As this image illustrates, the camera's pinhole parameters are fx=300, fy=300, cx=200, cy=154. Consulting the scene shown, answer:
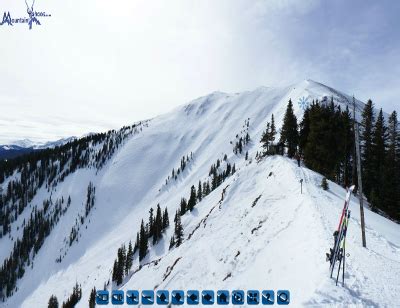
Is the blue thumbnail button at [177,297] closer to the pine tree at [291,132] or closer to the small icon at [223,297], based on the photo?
the small icon at [223,297]

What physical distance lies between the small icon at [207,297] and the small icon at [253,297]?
3391mm

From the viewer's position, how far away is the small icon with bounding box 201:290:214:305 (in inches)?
768

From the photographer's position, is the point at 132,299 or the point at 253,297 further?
the point at 132,299

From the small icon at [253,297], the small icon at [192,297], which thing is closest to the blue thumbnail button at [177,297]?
the small icon at [192,297]

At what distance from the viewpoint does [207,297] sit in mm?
20562

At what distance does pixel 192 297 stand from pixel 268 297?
26.5ft

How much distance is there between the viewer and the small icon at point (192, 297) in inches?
813

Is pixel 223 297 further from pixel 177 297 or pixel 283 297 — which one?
pixel 177 297

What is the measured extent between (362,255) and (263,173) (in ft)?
95.9

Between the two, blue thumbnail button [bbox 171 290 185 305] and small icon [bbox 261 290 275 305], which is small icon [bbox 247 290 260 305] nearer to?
small icon [bbox 261 290 275 305]

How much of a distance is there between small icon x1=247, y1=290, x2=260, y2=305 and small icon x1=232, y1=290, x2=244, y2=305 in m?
0.49

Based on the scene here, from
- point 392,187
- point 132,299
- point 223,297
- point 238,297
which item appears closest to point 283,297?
point 238,297

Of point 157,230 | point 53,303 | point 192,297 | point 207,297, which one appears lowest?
point 53,303

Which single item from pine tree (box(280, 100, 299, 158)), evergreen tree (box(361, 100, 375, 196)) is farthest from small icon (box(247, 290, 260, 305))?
pine tree (box(280, 100, 299, 158))
